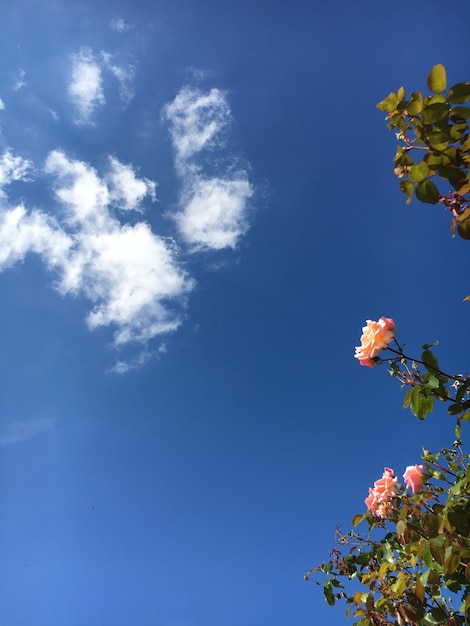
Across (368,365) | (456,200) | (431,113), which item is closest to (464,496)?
(368,365)

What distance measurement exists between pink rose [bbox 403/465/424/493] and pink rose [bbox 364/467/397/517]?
160 mm

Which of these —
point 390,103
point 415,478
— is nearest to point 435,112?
point 390,103

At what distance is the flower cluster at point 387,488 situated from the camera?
240 centimetres

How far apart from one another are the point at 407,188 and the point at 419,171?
118 mm

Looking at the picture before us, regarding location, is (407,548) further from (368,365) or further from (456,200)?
(456,200)

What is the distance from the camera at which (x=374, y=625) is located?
7.59 ft

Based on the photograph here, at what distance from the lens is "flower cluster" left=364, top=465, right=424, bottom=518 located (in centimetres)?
240

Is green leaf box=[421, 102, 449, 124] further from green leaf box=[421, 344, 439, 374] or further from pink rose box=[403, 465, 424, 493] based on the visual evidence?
pink rose box=[403, 465, 424, 493]

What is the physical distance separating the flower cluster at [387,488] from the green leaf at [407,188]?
1.66m

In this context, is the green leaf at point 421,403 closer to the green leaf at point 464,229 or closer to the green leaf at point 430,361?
the green leaf at point 430,361

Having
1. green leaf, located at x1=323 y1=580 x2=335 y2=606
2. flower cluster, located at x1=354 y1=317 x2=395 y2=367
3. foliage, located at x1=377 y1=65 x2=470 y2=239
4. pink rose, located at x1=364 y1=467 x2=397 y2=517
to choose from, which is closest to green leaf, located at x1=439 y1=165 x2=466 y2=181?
foliage, located at x1=377 y1=65 x2=470 y2=239

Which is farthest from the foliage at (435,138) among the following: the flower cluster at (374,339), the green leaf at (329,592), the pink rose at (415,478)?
the green leaf at (329,592)

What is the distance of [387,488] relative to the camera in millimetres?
2578

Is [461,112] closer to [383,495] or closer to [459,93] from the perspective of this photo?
[459,93]
